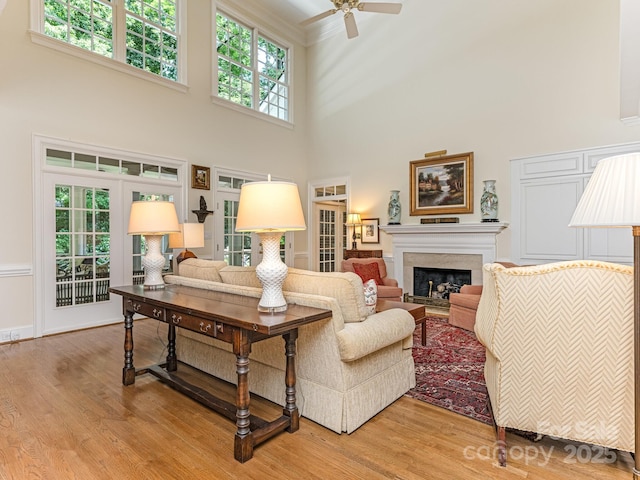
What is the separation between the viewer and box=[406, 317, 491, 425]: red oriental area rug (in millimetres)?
2473

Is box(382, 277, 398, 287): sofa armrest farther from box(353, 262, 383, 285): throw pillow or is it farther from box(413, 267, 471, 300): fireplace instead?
box(413, 267, 471, 300): fireplace

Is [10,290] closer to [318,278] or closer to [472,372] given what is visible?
[318,278]

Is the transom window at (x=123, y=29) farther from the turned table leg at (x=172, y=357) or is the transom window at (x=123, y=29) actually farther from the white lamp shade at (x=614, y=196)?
the white lamp shade at (x=614, y=196)

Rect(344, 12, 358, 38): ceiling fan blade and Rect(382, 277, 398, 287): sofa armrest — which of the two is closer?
Rect(344, 12, 358, 38): ceiling fan blade

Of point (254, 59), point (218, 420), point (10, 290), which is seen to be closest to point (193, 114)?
point (254, 59)

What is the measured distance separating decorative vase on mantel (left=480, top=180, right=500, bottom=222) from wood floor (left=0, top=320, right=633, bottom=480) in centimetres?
367

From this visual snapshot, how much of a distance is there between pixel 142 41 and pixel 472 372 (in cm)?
599

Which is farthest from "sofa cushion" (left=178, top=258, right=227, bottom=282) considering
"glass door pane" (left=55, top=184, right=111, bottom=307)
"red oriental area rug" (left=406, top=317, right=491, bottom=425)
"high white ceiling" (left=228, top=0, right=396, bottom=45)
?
"high white ceiling" (left=228, top=0, right=396, bottom=45)

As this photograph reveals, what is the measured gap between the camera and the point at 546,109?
4973 millimetres

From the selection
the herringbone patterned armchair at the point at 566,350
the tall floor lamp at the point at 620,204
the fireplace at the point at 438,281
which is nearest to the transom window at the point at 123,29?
the fireplace at the point at 438,281

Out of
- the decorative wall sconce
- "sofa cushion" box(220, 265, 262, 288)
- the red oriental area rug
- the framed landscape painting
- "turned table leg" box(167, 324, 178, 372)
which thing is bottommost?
the red oriental area rug


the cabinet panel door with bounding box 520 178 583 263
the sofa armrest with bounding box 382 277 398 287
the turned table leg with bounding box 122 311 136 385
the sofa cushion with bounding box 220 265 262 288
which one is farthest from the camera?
the sofa armrest with bounding box 382 277 398 287

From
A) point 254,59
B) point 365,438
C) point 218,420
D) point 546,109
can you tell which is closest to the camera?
point 365,438

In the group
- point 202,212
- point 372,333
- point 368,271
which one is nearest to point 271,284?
point 372,333
